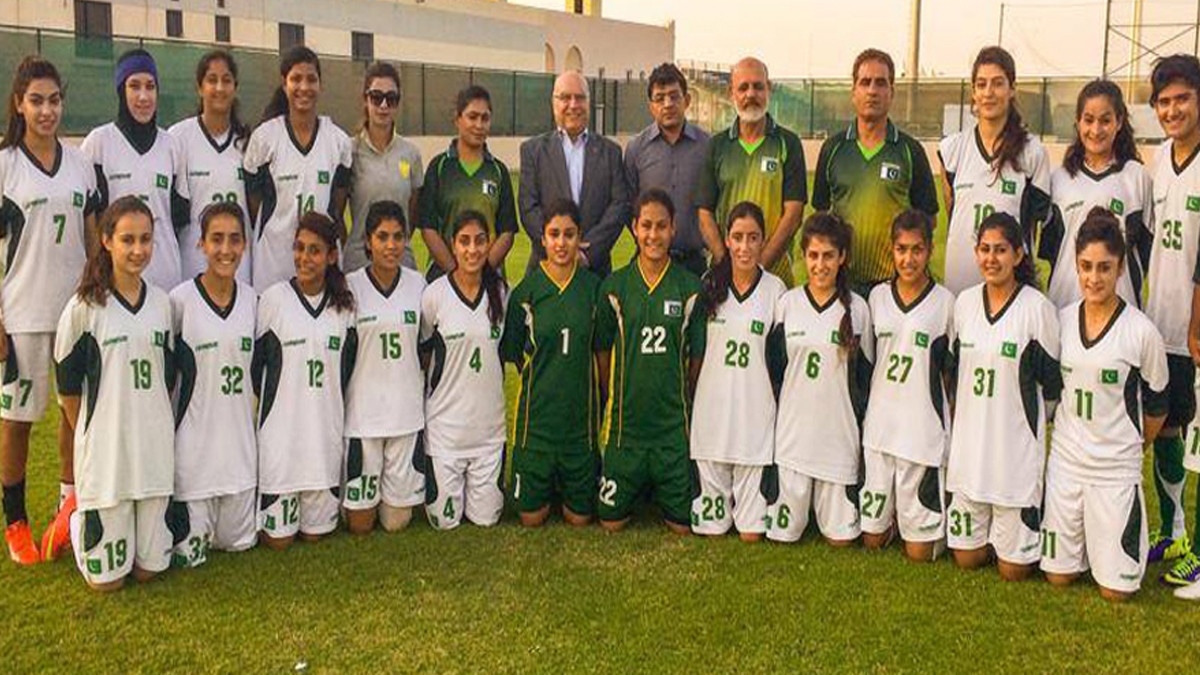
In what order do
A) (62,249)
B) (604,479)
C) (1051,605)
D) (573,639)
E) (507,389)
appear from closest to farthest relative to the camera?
(573,639) < (1051,605) < (62,249) < (604,479) < (507,389)

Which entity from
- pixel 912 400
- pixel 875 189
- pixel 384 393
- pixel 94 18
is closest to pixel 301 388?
pixel 384 393

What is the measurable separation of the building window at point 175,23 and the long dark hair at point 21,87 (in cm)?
2658

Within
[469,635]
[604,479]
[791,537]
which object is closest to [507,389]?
[604,479]

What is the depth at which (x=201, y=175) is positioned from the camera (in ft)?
16.8

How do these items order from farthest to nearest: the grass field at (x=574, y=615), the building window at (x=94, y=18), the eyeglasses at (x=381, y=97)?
the building window at (x=94, y=18) → the eyeglasses at (x=381, y=97) → the grass field at (x=574, y=615)

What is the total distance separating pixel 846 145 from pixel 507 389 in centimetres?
322

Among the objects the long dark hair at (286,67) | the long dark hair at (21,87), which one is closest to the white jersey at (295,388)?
the long dark hair at (286,67)

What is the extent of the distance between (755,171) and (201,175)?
253cm

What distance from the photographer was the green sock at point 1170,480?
4.75 meters

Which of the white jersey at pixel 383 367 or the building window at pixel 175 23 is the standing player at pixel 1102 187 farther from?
the building window at pixel 175 23

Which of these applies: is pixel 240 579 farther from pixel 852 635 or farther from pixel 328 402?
pixel 852 635

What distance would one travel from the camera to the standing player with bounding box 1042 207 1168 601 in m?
4.25

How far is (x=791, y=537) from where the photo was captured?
488 centimetres

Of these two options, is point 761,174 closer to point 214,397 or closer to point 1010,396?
point 1010,396
